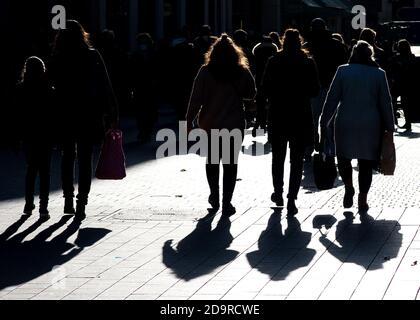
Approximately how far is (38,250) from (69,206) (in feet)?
7.31

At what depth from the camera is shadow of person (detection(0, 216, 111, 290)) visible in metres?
10.0

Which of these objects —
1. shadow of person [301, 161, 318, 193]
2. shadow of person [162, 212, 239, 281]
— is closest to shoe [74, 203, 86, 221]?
shadow of person [162, 212, 239, 281]

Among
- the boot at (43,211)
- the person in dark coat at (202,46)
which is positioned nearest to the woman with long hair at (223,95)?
the boot at (43,211)

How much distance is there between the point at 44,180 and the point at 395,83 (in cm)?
1530

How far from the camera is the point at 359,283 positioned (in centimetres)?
933

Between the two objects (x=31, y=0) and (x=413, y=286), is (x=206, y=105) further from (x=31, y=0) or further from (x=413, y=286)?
(x=31, y=0)

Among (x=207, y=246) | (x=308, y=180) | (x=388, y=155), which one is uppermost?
(x=388, y=155)

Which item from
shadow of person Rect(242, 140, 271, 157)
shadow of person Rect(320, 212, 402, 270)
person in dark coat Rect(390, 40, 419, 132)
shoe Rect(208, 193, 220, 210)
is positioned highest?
shadow of person Rect(320, 212, 402, 270)

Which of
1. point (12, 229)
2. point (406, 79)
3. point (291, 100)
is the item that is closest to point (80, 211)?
point (12, 229)

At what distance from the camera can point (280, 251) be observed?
10953 mm

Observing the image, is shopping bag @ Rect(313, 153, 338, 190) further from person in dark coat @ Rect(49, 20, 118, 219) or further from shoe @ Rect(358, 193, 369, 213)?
person in dark coat @ Rect(49, 20, 118, 219)

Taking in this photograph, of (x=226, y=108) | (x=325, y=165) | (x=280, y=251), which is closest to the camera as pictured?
(x=280, y=251)

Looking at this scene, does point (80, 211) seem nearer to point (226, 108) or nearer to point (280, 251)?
point (226, 108)
